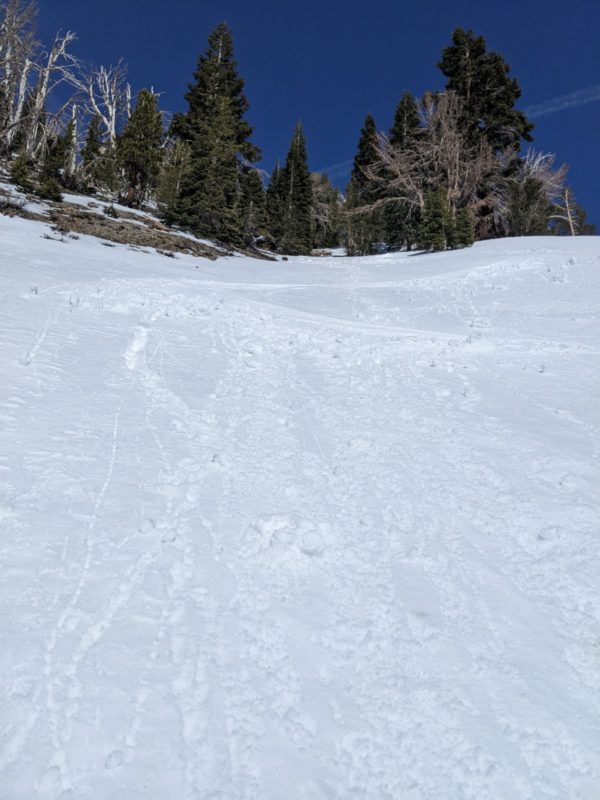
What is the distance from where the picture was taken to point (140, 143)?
25141 millimetres

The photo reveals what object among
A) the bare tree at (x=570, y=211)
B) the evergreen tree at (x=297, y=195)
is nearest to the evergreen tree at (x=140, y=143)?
the evergreen tree at (x=297, y=195)

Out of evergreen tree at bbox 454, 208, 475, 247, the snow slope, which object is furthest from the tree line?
the snow slope

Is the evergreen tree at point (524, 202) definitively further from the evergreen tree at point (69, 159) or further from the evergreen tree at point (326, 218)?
the evergreen tree at point (69, 159)

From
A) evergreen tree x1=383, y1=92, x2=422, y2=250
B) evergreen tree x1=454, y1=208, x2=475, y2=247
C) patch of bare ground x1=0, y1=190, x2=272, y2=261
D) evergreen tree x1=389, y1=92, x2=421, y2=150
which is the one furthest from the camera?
evergreen tree x1=389, y1=92, x2=421, y2=150

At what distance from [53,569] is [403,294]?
11.4 metres

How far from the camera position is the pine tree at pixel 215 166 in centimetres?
2250

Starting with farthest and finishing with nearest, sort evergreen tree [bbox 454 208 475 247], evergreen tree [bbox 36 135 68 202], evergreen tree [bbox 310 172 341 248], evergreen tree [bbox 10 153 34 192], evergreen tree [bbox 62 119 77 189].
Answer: evergreen tree [bbox 310 172 341 248] < evergreen tree [bbox 62 119 77 189] < evergreen tree [bbox 454 208 475 247] < evergreen tree [bbox 36 135 68 202] < evergreen tree [bbox 10 153 34 192]

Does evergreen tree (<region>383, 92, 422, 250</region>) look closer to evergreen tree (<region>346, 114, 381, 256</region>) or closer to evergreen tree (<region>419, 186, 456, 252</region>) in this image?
evergreen tree (<region>346, 114, 381, 256</region>)

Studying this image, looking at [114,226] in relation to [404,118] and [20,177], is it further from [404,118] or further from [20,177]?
[404,118]

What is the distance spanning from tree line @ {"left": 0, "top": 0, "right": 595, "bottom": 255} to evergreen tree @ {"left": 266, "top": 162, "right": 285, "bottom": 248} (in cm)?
19

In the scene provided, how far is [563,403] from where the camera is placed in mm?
5457

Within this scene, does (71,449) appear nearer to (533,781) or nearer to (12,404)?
(12,404)

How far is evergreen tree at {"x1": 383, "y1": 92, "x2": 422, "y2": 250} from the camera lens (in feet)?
103

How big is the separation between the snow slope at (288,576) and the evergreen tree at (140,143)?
74.9 ft
